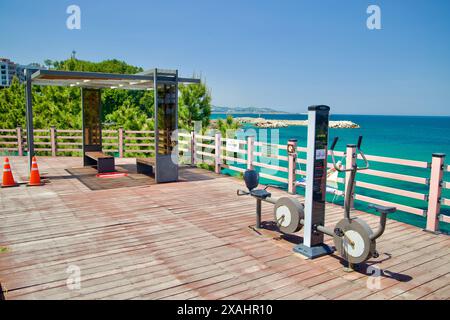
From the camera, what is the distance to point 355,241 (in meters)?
3.77

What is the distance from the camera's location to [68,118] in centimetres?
2091

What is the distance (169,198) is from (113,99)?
38.1m

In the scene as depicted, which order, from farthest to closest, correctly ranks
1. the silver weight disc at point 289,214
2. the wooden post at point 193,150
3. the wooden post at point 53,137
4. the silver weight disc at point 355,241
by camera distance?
the wooden post at point 53,137, the wooden post at point 193,150, the silver weight disc at point 289,214, the silver weight disc at point 355,241

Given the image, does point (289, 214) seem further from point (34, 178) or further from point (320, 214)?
point (34, 178)

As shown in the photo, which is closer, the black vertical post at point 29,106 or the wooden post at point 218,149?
the black vertical post at point 29,106

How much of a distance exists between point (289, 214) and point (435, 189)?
2.34m

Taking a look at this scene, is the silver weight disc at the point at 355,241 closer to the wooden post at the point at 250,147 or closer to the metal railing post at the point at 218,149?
the wooden post at the point at 250,147

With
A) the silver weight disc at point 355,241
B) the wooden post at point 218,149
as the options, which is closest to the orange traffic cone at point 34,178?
the wooden post at point 218,149

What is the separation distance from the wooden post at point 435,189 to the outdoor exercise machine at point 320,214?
1.71 meters

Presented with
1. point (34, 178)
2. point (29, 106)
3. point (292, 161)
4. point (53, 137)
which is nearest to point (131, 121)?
point (53, 137)

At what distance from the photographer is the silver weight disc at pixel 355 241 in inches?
144

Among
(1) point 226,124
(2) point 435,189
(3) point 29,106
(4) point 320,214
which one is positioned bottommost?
(4) point 320,214
